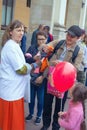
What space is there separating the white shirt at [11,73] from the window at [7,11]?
22.9 ft

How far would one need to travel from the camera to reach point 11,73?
5.06 m

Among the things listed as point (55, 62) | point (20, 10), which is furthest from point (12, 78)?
point (20, 10)

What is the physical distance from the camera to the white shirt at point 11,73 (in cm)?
498

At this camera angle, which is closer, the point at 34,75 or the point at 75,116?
the point at 75,116

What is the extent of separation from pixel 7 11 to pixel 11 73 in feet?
23.9

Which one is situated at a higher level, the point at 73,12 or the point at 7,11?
the point at 7,11

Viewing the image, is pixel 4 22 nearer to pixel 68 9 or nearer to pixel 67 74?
pixel 68 9

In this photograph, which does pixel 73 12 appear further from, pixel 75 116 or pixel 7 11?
pixel 75 116

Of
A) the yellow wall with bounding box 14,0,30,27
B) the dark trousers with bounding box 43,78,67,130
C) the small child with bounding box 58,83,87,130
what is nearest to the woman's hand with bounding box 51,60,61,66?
the dark trousers with bounding box 43,78,67,130

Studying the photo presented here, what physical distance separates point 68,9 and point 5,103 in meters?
13.4

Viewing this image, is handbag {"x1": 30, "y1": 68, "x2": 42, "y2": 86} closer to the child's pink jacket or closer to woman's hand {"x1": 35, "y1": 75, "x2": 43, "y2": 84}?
woman's hand {"x1": 35, "y1": 75, "x2": 43, "y2": 84}

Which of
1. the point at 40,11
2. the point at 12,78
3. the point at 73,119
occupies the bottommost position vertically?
the point at 73,119

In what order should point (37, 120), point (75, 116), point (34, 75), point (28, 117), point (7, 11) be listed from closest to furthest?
point (75, 116) < point (34, 75) < point (37, 120) < point (28, 117) < point (7, 11)

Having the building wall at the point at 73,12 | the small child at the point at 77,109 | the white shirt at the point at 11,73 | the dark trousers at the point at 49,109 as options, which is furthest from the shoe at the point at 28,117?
the building wall at the point at 73,12
